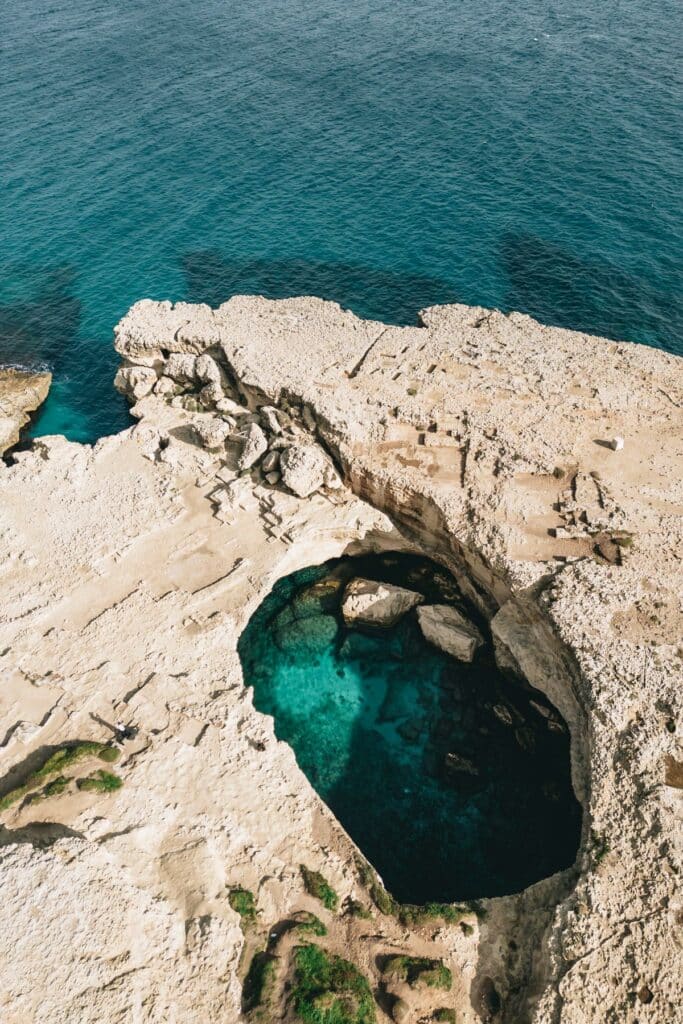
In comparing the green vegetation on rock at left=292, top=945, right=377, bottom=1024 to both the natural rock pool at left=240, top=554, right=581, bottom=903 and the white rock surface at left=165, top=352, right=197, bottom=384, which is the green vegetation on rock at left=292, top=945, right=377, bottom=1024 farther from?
the white rock surface at left=165, top=352, right=197, bottom=384

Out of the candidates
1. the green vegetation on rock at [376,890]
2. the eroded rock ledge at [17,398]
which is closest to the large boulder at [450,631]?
the green vegetation on rock at [376,890]

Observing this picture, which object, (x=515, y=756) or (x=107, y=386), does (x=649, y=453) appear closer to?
(x=515, y=756)

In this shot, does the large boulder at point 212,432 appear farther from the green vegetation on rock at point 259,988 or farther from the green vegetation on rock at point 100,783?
the green vegetation on rock at point 259,988

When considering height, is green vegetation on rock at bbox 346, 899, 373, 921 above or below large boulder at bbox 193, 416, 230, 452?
below

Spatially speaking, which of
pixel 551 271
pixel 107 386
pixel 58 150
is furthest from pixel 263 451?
pixel 58 150

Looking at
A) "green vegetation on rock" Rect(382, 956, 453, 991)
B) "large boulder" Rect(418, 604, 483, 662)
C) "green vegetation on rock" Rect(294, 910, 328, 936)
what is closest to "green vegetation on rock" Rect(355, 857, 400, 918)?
"green vegetation on rock" Rect(382, 956, 453, 991)

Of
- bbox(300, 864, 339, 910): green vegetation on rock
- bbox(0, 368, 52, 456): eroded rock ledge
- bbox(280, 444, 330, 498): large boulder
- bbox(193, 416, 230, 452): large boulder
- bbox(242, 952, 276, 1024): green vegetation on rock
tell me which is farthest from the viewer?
bbox(0, 368, 52, 456): eroded rock ledge
